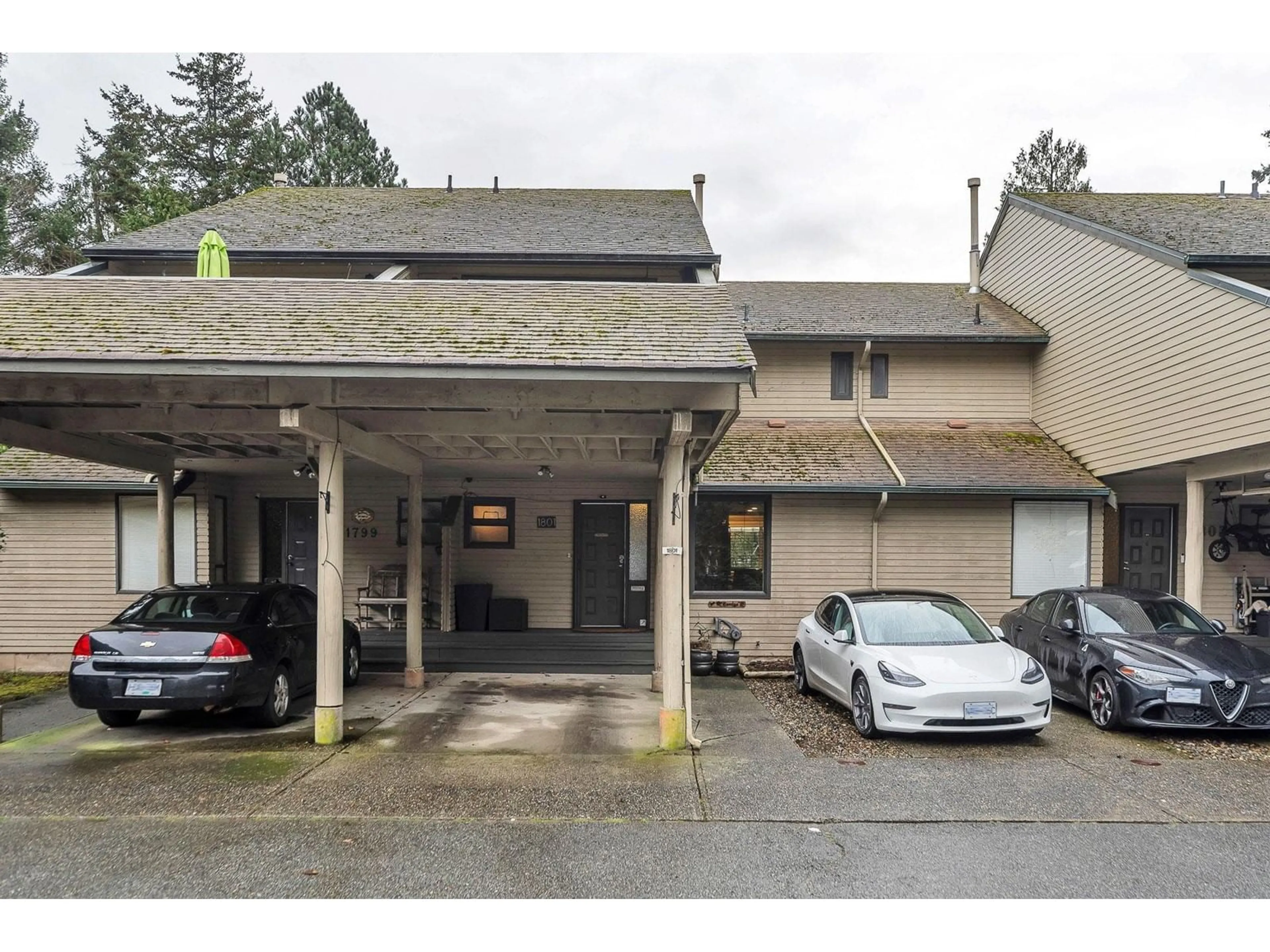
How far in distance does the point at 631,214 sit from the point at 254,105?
87.6 ft

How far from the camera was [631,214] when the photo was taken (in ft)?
44.2

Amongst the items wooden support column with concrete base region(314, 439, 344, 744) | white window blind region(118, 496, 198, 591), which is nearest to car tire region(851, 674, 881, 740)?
wooden support column with concrete base region(314, 439, 344, 744)

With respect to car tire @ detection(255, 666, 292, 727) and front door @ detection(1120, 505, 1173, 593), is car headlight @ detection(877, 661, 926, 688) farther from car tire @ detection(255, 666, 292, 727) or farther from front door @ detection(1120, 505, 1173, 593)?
front door @ detection(1120, 505, 1173, 593)

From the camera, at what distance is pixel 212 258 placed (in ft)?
29.9

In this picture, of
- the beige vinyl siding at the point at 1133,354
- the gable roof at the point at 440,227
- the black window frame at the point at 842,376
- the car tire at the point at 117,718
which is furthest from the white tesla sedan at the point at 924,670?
the car tire at the point at 117,718

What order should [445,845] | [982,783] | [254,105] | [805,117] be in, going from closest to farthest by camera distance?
[445,845], [982,783], [805,117], [254,105]

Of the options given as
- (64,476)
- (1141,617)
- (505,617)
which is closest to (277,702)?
(505,617)

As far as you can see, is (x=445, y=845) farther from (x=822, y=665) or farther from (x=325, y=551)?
(x=822, y=665)

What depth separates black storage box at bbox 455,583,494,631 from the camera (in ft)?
39.4

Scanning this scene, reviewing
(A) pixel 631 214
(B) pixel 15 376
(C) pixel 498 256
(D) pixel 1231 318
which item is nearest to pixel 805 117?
(A) pixel 631 214

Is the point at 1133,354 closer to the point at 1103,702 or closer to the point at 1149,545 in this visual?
the point at 1149,545

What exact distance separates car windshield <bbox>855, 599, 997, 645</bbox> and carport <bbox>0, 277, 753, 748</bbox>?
2.31 m

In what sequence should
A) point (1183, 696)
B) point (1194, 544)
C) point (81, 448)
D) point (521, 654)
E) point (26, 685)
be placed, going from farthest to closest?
point (521, 654) → point (26, 685) → point (1194, 544) → point (81, 448) → point (1183, 696)

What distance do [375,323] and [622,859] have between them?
515cm
